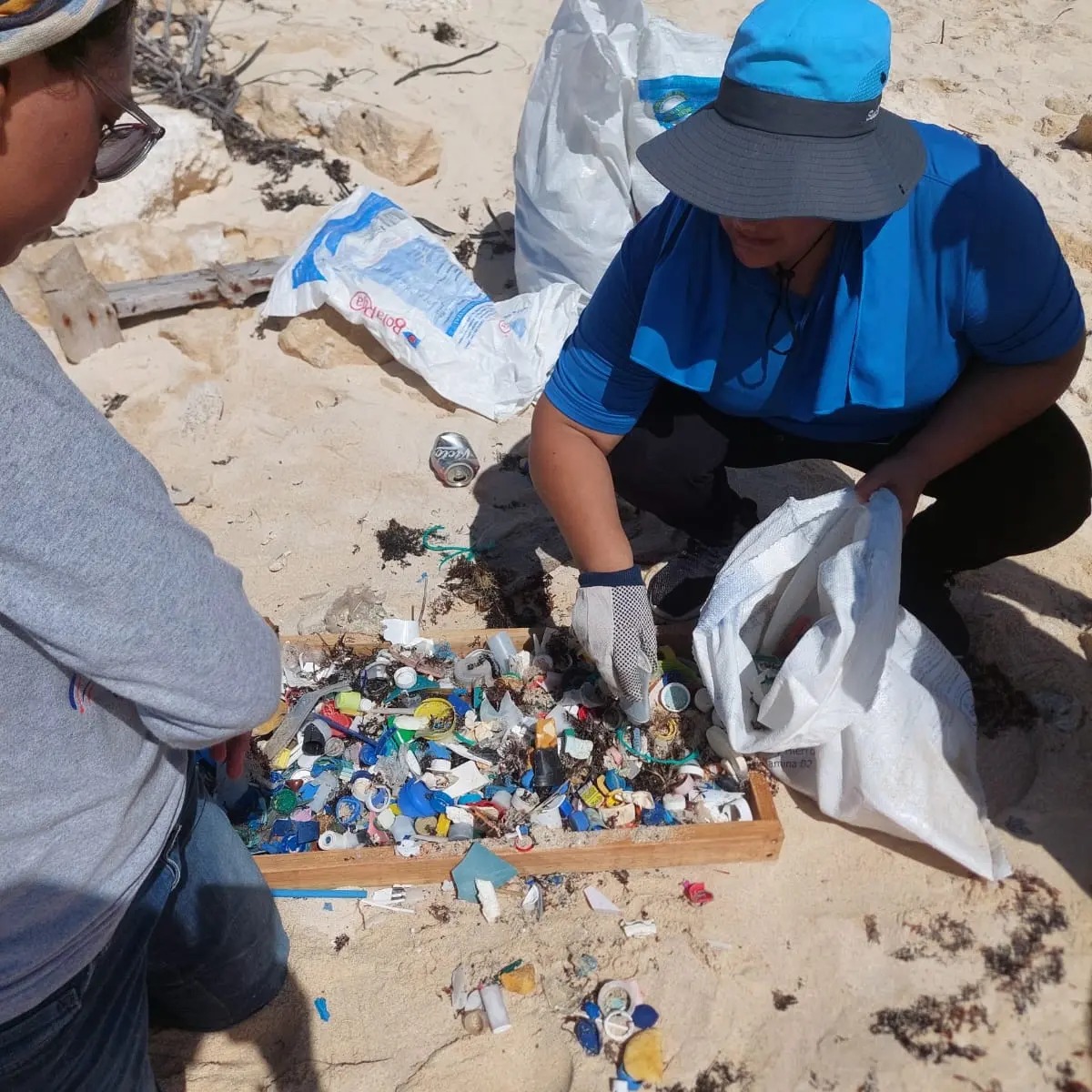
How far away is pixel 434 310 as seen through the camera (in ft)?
11.5

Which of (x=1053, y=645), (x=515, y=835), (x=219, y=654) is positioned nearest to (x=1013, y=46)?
(x=1053, y=645)

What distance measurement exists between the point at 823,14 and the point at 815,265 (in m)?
0.48

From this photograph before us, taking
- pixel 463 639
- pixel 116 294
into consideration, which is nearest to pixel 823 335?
pixel 463 639

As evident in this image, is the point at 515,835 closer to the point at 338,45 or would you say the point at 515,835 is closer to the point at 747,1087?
the point at 747,1087

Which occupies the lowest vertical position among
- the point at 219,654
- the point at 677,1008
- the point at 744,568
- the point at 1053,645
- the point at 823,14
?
the point at 677,1008

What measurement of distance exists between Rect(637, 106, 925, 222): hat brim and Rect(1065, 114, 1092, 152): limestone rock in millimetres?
3468

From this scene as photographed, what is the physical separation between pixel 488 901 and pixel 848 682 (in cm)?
91

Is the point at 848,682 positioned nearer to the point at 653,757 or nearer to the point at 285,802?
the point at 653,757

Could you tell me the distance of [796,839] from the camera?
7.00 ft

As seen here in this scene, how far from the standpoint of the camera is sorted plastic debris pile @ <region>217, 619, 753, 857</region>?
7.04ft

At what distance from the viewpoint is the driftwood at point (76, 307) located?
3645 millimetres

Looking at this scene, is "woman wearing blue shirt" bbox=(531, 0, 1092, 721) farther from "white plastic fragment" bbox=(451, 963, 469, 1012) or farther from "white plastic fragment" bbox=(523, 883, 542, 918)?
"white plastic fragment" bbox=(451, 963, 469, 1012)

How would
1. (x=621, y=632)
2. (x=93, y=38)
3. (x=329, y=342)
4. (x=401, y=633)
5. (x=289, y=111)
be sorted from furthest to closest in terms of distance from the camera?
1. (x=289, y=111)
2. (x=329, y=342)
3. (x=401, y=633)
4. (x=621, y=632)
5. (x=93, y=38)

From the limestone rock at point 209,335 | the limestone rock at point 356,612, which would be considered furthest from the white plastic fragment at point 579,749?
the limestone rock at point 209,335
